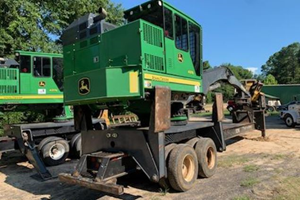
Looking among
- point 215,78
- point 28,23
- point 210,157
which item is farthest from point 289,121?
point 28,23

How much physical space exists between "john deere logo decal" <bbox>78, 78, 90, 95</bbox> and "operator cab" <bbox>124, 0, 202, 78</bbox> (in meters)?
1.80

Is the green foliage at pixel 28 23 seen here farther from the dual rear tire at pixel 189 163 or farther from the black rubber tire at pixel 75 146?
the dual rear tire at pixel 189 163

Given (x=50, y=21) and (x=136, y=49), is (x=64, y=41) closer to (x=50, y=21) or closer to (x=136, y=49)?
(x=136, y=49)

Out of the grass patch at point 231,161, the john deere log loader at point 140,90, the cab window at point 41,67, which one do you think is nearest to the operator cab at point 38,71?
the cab window at point 41,67

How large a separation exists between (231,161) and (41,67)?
24.1ft

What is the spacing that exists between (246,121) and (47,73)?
26.8 feet

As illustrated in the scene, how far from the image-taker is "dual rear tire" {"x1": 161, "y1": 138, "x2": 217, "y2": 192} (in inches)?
226

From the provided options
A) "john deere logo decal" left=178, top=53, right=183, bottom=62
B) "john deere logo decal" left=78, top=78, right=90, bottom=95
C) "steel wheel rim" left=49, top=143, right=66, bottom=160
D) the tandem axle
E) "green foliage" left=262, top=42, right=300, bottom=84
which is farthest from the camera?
"green foliage" left=262, top=42, right=300, bottom=84

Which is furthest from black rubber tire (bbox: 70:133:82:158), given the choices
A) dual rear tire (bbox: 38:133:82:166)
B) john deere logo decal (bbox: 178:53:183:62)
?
john deere logo decal (bbox: 178:53:183:62)

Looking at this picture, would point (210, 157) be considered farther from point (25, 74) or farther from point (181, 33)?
point (25, 74)

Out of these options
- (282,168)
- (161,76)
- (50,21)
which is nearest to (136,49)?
(161,76)

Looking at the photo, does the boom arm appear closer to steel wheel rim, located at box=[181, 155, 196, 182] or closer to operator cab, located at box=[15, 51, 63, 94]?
steel wheel rim, located at box=[181, 155, 196, 182]

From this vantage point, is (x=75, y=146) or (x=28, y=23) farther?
(x=28, y=23)

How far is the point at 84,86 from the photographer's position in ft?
18.9
